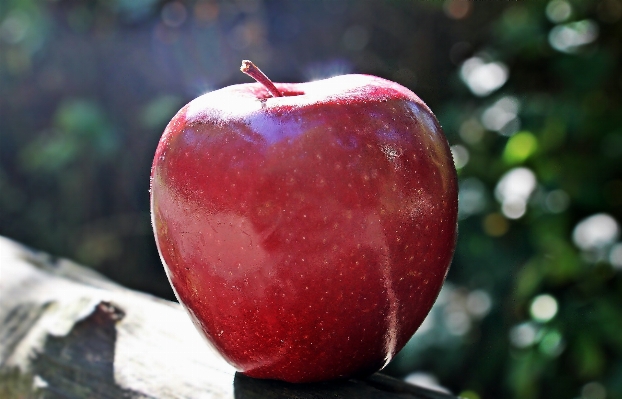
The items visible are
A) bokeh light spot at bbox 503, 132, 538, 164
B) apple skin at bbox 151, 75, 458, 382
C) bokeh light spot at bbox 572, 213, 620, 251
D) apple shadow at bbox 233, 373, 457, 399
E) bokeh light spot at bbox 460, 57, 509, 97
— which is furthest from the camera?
bokeh light spot at bbox 460, 57, 509, 97

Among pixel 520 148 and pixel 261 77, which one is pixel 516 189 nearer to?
pixel 520 148

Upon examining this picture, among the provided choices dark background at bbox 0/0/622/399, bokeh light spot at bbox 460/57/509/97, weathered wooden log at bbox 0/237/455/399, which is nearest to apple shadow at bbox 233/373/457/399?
weathered wooden log at bbox 0/237/455/399

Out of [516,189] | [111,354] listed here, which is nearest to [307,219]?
[111,354]

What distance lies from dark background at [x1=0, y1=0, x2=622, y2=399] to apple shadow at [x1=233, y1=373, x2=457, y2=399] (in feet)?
2.36

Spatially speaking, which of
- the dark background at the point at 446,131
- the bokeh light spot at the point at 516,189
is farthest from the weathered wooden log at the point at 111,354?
the bokeh light spot at the point at 516,189

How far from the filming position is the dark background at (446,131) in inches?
58.9

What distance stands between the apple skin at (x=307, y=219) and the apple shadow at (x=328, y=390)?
0.09 feet

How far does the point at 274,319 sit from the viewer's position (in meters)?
0.70

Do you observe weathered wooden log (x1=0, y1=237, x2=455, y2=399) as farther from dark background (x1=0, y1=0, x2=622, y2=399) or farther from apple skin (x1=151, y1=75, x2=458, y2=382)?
dark background (x1=0, y1=0, x2=622, y2=399)

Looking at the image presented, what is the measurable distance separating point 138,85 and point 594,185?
64.0 inches

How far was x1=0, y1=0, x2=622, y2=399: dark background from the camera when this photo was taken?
1.50 meters

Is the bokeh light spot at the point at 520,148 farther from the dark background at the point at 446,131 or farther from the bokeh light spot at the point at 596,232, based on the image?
the bokeh light spot at the point at 596,232

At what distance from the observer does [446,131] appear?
1718 millimetres

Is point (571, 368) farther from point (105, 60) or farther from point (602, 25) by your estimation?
point (105, 60)
